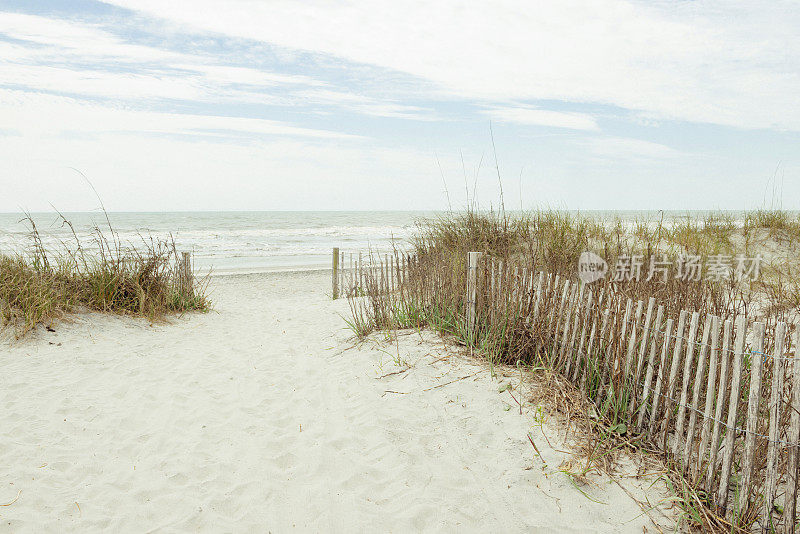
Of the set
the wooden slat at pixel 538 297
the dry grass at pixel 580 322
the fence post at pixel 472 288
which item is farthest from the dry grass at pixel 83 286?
the wooden slat at pixel 538 297

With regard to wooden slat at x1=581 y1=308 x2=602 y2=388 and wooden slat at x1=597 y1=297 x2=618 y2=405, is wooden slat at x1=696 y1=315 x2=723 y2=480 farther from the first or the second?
wooden slat at x1=581 y1=308 x2=602 y2=388

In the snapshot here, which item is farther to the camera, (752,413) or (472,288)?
(472,288)

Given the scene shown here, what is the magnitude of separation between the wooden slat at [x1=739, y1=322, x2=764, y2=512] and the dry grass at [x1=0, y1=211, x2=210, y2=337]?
6256mm

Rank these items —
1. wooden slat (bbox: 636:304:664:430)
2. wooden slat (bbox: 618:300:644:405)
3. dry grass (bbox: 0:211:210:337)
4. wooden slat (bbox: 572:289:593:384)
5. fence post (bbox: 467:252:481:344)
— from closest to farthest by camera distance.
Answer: wooden slat (bbox: 636:304:664:430)
wooden slat (bbox: 618:300:644:405)
wooden slat (bbox: 572:289:593:384)
fence post (bbox: 467:252:481:344)
dry grass (bbox: 0:211:210:337)

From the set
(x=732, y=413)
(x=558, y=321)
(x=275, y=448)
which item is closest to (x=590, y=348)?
(x=558, y=321)

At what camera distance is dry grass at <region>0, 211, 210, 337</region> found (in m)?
6.00

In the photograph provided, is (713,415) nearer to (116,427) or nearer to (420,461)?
(420,461)

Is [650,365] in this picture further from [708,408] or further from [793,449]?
[793,449]

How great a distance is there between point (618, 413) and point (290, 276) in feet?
38.8

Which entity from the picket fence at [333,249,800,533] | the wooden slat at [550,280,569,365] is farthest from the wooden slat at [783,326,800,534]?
the wooden slat at [550,280,569,365]

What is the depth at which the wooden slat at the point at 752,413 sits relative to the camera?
2376 mm

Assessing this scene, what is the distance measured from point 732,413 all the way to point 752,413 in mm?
84

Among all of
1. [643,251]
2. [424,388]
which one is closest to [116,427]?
[424,388]

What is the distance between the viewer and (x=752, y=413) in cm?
243
